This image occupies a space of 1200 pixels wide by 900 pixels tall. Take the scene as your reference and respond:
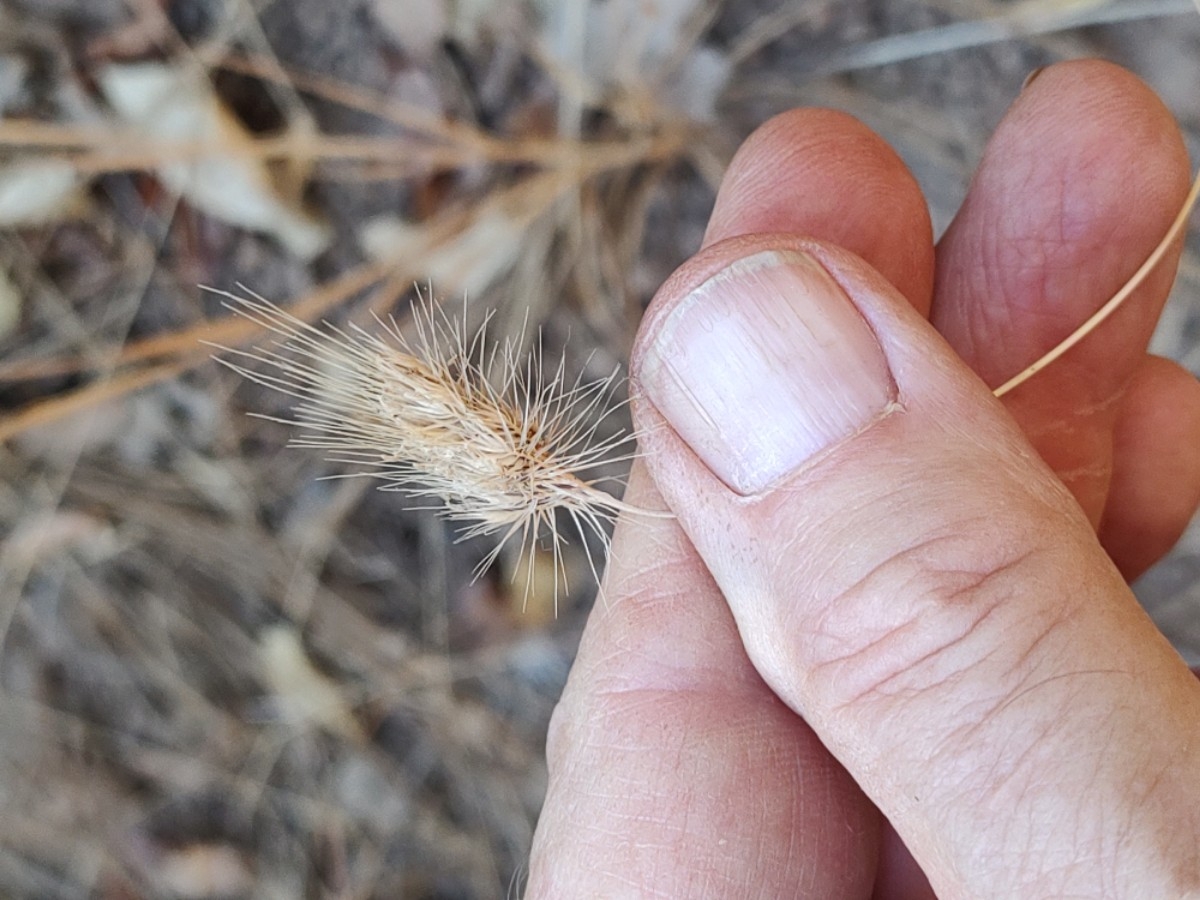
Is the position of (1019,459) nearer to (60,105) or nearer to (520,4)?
(520,4)

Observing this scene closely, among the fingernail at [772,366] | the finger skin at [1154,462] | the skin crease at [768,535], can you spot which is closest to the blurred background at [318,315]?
the finger skin at [1154,462]

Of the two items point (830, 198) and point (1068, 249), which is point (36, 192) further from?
point (1068, 249)

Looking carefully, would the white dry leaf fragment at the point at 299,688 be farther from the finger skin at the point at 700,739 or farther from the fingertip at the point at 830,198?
the fingertip at the point at 830,198

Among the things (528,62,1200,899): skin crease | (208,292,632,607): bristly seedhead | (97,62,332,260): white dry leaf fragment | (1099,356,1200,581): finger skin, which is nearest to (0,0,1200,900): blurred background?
(97,62,332,260): white dry leaf fragment

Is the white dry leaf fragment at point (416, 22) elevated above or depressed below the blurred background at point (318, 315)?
above

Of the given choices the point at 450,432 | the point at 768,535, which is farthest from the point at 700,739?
the point at 450,432

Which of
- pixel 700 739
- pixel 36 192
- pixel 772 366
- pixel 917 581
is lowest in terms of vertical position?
pixel 700 739
